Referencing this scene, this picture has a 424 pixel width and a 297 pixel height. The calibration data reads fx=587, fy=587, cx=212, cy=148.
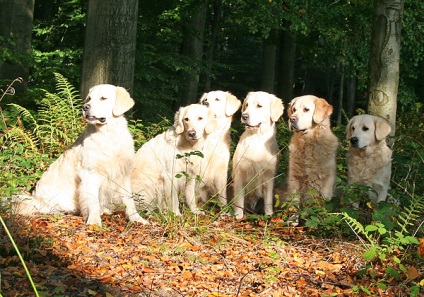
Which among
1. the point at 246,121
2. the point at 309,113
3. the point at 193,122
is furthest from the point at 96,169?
the point at 309,113

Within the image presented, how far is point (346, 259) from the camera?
541cm

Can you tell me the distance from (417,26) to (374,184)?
9464 millimetres

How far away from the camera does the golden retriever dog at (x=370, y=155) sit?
22.7ft

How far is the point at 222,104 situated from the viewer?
26.5ft

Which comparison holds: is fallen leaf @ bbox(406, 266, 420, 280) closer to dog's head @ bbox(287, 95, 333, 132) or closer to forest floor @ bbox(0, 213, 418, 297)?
forest floor @ bbox(0, 213, 418, 297)

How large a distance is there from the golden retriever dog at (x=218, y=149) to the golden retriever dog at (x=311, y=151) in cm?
86

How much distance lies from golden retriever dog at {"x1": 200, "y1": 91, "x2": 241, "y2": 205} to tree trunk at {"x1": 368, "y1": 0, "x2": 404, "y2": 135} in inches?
77.7

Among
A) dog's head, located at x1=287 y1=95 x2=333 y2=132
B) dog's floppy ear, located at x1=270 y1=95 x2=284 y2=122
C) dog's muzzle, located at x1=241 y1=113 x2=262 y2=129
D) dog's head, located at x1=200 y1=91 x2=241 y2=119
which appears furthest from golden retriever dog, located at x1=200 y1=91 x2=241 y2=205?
dog's head, located at x1=287 y1=95 x2=333 y2=132

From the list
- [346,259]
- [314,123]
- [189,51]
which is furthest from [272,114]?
[189,51]

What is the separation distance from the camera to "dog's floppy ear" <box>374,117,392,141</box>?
6.97 metres

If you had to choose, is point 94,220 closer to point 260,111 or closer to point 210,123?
point 210,123

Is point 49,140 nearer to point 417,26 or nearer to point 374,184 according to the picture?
point 374,184

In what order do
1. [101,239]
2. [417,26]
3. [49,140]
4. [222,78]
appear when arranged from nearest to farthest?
[101,239], [49,140], [417,26], [222,78]

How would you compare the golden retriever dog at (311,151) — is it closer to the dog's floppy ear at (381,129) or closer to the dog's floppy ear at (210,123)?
the dog's floppy ear at (381,129)
